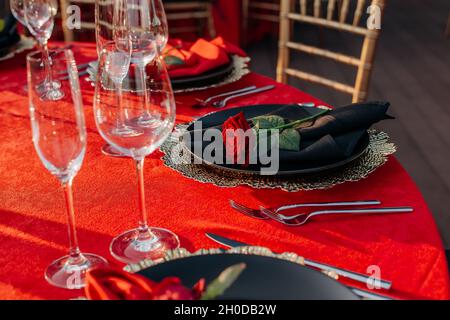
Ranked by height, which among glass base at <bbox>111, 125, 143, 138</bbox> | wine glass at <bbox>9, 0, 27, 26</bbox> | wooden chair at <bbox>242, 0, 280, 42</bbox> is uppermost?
wine glass at <bbox>9, 0, 27, 26</bbox>

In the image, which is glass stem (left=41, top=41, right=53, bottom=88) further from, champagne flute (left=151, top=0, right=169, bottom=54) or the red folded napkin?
champagne flute (left=151, top=0, right=169, bottom=54)

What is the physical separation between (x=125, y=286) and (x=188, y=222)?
235mm

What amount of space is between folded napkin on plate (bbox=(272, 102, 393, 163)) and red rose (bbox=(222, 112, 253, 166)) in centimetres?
5

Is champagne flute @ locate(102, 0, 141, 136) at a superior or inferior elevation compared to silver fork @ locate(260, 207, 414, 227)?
superior

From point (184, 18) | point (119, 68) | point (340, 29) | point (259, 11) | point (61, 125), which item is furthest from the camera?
point (259, 11)

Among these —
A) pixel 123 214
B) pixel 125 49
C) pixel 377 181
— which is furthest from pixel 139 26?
pixel 377 181

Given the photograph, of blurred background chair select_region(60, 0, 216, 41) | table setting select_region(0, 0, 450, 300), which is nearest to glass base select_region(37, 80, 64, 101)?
table setting select_region(0, 0, 450, 300)

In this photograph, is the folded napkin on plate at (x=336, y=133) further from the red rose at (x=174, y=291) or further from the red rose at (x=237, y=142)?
the red rose at (x=174, y=291)

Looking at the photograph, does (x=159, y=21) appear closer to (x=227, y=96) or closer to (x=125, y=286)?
(x=227, y=96)

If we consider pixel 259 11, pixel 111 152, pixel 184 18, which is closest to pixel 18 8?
pixel 111 152

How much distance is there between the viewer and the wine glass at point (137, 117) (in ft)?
2.24

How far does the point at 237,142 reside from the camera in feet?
2.80

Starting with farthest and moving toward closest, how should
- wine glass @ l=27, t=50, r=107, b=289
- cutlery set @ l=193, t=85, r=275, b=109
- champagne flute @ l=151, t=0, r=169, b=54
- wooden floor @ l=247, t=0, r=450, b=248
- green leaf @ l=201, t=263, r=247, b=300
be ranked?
wooden floor @ l=247, t=0, r=450, b=248
cutlery set @ l=193, t=85, r=275, b=109
champagne flute @ l=151, t=0, r=169, b=54
wine glass @ l=27, t=50, r=107, b=289
green leaf @ l=201, t=263, r=247, b=300

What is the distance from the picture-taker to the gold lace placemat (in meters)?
0.85
